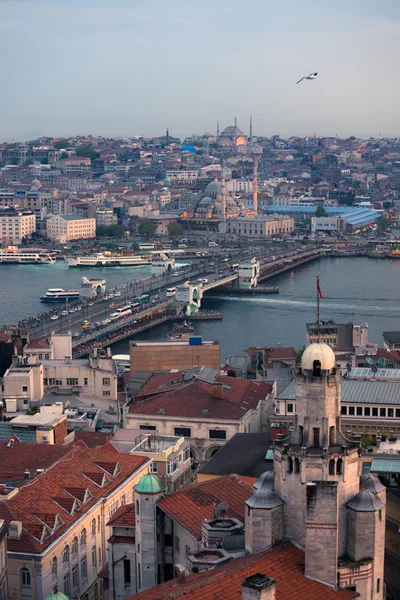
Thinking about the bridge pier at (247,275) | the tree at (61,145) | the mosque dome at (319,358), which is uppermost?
the tree at (61,145)

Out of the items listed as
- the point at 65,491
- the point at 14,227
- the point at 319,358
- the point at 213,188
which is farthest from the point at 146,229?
the point at 319,358

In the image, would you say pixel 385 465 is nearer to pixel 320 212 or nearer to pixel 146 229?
pixel 146 229

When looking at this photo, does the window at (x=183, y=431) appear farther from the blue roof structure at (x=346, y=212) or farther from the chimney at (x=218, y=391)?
the blue roof structure at (x=346, y=212)

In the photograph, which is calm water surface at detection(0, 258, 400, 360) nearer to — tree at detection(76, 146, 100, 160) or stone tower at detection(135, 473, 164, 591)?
stone tower at detection(135, 473, 164, 591)

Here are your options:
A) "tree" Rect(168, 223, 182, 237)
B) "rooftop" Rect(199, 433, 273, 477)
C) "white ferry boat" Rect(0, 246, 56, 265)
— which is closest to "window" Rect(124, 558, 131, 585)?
"rooftop" Rect(199, 433, 273, 477)

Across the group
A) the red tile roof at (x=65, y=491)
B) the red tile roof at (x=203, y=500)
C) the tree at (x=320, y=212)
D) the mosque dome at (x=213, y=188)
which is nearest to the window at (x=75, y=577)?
the red tile roof at (x=65, y=491)
